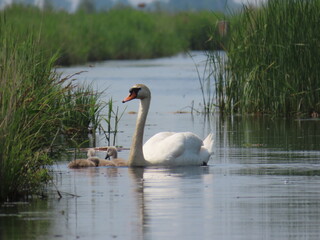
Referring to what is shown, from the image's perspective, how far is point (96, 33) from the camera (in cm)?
5578

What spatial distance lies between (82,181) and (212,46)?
32.6 ft

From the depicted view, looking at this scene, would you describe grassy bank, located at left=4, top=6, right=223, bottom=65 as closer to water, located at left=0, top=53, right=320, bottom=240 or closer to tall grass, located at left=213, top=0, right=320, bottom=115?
tall grass, located at left=213, top=0, right=320, bottom=115

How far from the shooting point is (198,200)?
10.9 meters

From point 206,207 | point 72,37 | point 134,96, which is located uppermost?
point 72,37

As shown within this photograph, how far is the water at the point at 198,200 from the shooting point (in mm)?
9188

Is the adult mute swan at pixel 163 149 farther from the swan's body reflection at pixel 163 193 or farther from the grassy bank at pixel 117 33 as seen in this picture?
the grassy bank at pixel 117 33

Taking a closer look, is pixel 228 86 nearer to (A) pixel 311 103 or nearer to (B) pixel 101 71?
(A) pixel 311 103

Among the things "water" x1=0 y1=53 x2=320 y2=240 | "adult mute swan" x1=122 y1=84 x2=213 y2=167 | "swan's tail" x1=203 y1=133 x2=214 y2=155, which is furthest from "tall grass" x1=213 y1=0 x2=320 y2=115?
"adult mute swan" x1=122 y1=84 x2=213 y2=167

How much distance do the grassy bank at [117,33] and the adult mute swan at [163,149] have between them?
2932cm

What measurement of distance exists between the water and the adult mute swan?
227mm

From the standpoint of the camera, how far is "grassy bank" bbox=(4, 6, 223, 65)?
49144 millimetres

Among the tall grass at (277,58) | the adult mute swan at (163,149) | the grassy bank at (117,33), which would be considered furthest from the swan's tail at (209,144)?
the grassy bank at (117,33)

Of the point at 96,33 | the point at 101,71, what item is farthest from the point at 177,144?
the point at 96,33

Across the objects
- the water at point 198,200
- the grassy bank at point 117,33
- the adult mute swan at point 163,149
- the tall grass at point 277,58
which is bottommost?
the water at point 198,200
